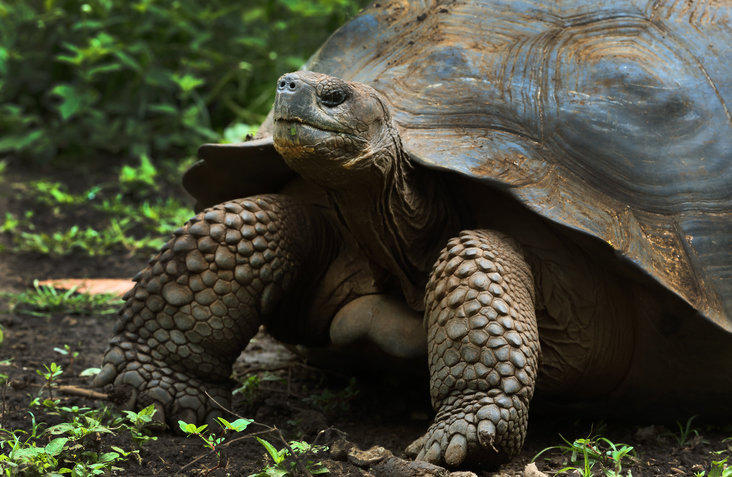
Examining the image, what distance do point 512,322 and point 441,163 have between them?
1.96 ft

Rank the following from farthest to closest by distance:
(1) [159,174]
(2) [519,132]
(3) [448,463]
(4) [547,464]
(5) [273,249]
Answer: (1) [159,174] < (5) [273,249] < (2) [519,132] < (4) [547,464] < (3) [448,463]

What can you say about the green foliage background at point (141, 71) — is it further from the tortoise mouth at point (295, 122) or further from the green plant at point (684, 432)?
the green plant at point (684, 432)

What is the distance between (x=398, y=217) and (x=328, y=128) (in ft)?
1.68

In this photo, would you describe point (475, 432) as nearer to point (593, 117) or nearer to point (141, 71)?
point (593, 117)

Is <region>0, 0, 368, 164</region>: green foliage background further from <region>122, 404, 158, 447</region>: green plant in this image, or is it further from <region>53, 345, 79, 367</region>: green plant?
<region>122, 404, 158, 447</region>: green plant

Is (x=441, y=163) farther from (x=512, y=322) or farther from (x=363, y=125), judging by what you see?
(x=512, y=322)

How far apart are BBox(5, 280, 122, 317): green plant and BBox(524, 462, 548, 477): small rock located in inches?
100

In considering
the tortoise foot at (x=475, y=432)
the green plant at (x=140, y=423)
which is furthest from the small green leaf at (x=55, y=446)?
the tortoise foot at (x=475, y=432)

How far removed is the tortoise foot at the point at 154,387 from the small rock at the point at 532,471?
1121 millimetres

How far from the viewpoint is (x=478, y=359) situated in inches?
105

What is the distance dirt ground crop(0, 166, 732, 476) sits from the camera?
8.73 ft

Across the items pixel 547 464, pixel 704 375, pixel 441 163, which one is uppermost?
pixel 441 163

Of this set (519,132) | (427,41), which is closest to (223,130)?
(427,41)

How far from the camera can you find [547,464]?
2.78 metres
